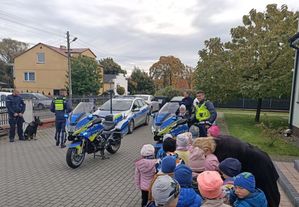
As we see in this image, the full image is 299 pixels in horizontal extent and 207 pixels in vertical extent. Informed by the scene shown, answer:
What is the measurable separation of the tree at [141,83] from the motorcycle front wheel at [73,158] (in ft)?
167

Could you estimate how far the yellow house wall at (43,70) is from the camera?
155ft

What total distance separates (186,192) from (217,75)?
15.5m

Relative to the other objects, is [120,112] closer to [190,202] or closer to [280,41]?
[280,41]

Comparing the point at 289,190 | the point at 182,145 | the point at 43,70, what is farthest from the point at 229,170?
the point at 43,70


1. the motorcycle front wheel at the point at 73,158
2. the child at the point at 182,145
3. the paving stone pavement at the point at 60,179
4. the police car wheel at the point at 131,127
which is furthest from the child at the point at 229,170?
the police car wheel at the point at 131,127

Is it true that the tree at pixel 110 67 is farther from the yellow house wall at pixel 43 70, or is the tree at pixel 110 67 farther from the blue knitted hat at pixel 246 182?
the blue knitted hat at pixel 246 182

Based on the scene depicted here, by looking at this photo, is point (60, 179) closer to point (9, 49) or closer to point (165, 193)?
point (165, 193)

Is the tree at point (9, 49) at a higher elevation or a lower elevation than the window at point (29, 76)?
higher

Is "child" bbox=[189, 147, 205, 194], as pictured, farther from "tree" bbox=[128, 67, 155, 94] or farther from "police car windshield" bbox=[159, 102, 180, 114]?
"tree" bbox=[128, 67, 155, 94]

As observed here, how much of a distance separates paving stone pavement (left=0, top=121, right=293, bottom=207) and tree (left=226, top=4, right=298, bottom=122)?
371 inches

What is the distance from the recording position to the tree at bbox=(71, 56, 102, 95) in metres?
39.3

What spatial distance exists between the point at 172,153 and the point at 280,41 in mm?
14108

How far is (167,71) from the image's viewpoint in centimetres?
6103

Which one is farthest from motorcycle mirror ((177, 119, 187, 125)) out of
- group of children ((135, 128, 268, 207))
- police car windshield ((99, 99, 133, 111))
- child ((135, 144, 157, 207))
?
police car windshield ((99, 99, 133, 111))
